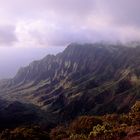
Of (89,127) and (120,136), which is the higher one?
(120,136)

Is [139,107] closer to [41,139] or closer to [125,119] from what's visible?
[125,119]

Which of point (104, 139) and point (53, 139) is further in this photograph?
point (53, 139)

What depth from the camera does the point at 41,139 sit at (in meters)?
159

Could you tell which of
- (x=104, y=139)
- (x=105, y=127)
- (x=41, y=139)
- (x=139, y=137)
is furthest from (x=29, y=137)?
(x=139, y=137)

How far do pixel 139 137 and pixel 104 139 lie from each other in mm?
19647

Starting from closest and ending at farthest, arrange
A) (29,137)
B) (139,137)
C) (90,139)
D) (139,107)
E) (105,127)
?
1. (139,137)
2. (90,139)
3. (105,127)
4. (29,137)
5. (139,107)

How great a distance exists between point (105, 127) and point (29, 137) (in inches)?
1508

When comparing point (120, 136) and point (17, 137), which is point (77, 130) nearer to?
point (17, 137)

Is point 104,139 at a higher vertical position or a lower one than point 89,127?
higher

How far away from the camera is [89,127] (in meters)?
189

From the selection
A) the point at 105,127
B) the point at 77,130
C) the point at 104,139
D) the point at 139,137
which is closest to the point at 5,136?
the point at 77,130

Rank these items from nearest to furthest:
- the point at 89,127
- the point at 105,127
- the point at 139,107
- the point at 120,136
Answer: the point at 120,136 < the point at 105,127 < the point at 139,107 < the point at 89,127

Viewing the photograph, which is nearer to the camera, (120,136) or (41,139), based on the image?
(120,136)

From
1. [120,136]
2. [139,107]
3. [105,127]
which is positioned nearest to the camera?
[120,136]
